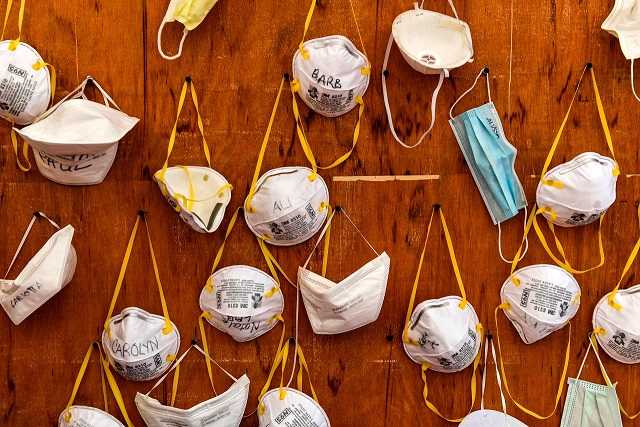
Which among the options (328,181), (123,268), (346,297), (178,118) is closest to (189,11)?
(178,118)

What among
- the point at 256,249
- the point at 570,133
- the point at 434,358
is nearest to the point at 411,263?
the point at 434,358

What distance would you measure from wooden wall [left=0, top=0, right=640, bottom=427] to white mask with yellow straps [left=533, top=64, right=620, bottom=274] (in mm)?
30

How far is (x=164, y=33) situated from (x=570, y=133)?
133 centimetres

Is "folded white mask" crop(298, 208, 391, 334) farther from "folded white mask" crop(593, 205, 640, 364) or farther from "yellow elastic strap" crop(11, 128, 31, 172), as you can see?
"yellow elastic strap" crop(11, 128, 31, 172)

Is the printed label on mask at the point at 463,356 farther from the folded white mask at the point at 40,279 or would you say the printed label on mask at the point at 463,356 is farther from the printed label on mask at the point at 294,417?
the folded white mask at the point at 40,279

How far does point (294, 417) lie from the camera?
2.02 m

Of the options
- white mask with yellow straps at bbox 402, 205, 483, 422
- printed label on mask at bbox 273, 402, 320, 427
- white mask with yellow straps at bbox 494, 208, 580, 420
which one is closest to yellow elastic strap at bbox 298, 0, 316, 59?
white mask with yellow straps at bbox 402, 205, 483, 422

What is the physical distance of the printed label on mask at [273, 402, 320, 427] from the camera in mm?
2014

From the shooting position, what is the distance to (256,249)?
6.68ft

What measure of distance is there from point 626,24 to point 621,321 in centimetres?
94

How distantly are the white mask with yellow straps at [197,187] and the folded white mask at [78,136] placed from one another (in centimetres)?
17

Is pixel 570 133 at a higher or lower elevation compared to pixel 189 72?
lower

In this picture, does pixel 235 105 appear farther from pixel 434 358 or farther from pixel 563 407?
pixel 563 407

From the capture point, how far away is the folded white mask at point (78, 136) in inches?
71.9
